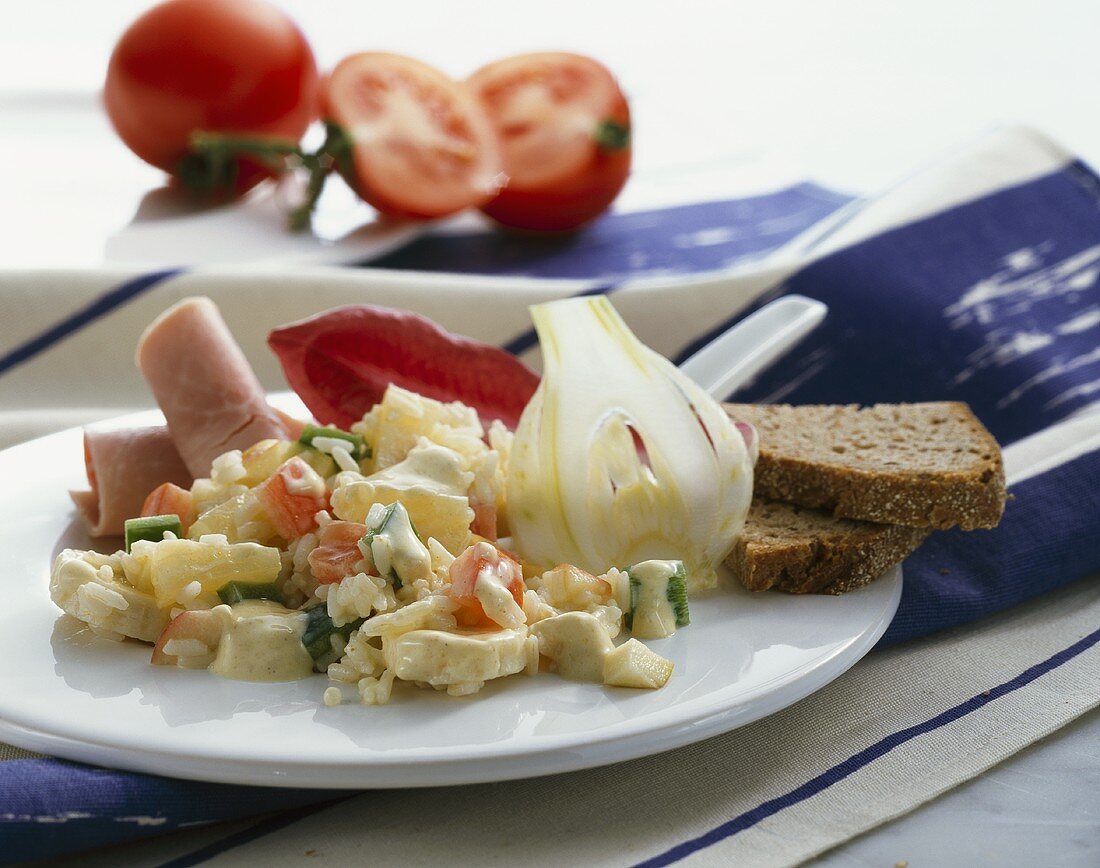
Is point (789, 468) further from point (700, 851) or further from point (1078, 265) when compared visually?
point (1078, 265)

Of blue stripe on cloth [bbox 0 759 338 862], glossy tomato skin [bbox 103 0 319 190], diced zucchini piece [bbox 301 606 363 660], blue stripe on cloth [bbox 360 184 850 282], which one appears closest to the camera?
blue stripe on cloth [bbox 0 759 338 862]

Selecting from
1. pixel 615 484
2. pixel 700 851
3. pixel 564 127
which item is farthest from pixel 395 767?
pixel 564 127

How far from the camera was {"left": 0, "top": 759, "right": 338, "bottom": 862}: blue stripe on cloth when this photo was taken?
147cm

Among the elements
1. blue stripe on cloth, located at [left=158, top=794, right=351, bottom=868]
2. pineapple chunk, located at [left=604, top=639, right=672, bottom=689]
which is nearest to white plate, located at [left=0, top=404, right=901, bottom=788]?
pineapple chunk, located at [left=604, top=639, right=672, bottom=689]

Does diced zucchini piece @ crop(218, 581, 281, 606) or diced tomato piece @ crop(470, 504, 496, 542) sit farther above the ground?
diced tomato piece @ crop(470, 504, 496, 542)

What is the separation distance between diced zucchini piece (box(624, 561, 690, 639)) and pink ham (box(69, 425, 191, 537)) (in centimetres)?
88

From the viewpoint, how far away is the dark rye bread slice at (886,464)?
217 centimetres

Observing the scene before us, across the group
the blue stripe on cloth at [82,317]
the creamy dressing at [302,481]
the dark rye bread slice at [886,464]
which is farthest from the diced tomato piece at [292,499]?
the blue stripe on cloth at [82,317]

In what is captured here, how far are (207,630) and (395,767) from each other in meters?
0.39

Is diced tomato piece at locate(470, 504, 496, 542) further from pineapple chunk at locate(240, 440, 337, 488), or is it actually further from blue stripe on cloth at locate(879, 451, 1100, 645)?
blue stripe on cloth at locate(879, 451, 1100, 645)

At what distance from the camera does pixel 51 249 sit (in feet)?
12.1

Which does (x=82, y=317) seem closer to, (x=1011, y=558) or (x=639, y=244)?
(x=639, y=244)

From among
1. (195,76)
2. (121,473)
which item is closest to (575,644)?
(121,473)

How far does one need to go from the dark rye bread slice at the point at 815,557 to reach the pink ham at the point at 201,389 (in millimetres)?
892
